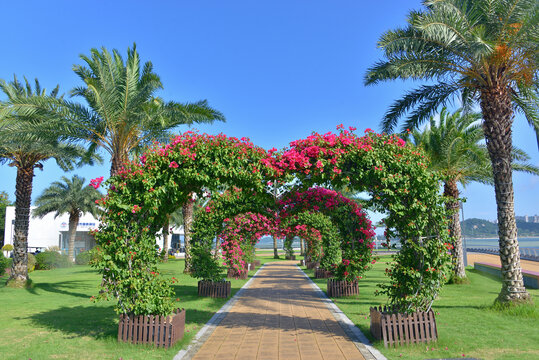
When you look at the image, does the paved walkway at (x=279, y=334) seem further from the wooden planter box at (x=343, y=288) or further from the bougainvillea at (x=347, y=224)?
the bougainvillea at (x=347, y=224)

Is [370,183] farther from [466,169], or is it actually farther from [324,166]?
[466,169]

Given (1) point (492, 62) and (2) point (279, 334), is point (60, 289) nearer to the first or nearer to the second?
(2) point (279, 334)

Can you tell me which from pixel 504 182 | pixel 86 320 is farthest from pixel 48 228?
pixel 504 182

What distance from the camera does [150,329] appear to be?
6789mm

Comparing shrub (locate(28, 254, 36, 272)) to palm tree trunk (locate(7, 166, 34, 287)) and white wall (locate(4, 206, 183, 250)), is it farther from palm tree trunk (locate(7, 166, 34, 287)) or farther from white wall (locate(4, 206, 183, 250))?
white wall (locate(4, 206, 183, 250))

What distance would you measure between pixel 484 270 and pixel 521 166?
24.6 ft

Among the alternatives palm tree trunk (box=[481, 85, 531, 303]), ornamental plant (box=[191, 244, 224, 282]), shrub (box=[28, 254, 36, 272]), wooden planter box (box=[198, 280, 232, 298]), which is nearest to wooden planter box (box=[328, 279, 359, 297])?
wooden planter box (box=[198, 280, 232, 298])

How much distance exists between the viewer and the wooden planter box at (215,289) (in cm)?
1309

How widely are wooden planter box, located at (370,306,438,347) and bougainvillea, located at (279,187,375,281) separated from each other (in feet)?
20.3

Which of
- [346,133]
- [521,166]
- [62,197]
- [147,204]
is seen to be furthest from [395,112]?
[62,197]

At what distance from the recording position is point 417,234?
276 inches

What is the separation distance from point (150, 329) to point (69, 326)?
3.04m

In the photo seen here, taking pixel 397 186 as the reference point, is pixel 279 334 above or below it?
below

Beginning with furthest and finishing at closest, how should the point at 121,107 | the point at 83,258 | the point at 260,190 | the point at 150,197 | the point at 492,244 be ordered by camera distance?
the point at 492,244
the point at 83,258
the point at 121,107
the point at 260,190
the point at 150,197
